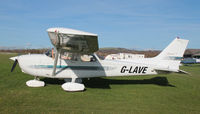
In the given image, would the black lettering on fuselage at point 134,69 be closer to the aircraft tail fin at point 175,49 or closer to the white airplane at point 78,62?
the white airplane at point 78,62

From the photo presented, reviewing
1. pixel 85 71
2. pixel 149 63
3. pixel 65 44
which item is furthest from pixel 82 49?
pixel 149 63

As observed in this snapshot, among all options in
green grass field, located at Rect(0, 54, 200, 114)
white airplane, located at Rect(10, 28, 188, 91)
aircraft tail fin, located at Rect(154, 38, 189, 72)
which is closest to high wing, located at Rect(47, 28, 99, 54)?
white airplane, located at Rect(10, 28, 188, 91)

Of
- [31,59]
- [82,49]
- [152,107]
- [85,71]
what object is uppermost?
[82,49]

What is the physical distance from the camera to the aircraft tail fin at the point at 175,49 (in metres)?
7.31

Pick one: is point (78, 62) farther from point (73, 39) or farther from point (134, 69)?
point (134, 69)

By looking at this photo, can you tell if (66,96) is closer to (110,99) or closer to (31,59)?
(110,99)

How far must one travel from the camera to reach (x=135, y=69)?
23.4ft

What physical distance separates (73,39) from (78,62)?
1.72 meters

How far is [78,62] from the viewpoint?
645 centimetres

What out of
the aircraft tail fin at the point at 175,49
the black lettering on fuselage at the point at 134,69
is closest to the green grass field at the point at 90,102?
the black lettering on fuselage at the point at 134,69

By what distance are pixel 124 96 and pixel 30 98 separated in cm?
315

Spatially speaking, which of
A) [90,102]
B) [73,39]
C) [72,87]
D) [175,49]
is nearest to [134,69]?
[175,49]

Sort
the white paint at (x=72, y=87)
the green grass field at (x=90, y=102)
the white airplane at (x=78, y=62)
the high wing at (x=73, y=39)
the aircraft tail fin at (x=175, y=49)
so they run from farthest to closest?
the aircraft tail fin at (x=175, y=49), the white paint at (x=72, y=87), the white airplane at (x=78, y=62), the high wing at (x=73, y=39), the green grass field at (x=90, y=102)

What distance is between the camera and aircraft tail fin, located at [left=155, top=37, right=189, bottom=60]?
7312 millimetres
